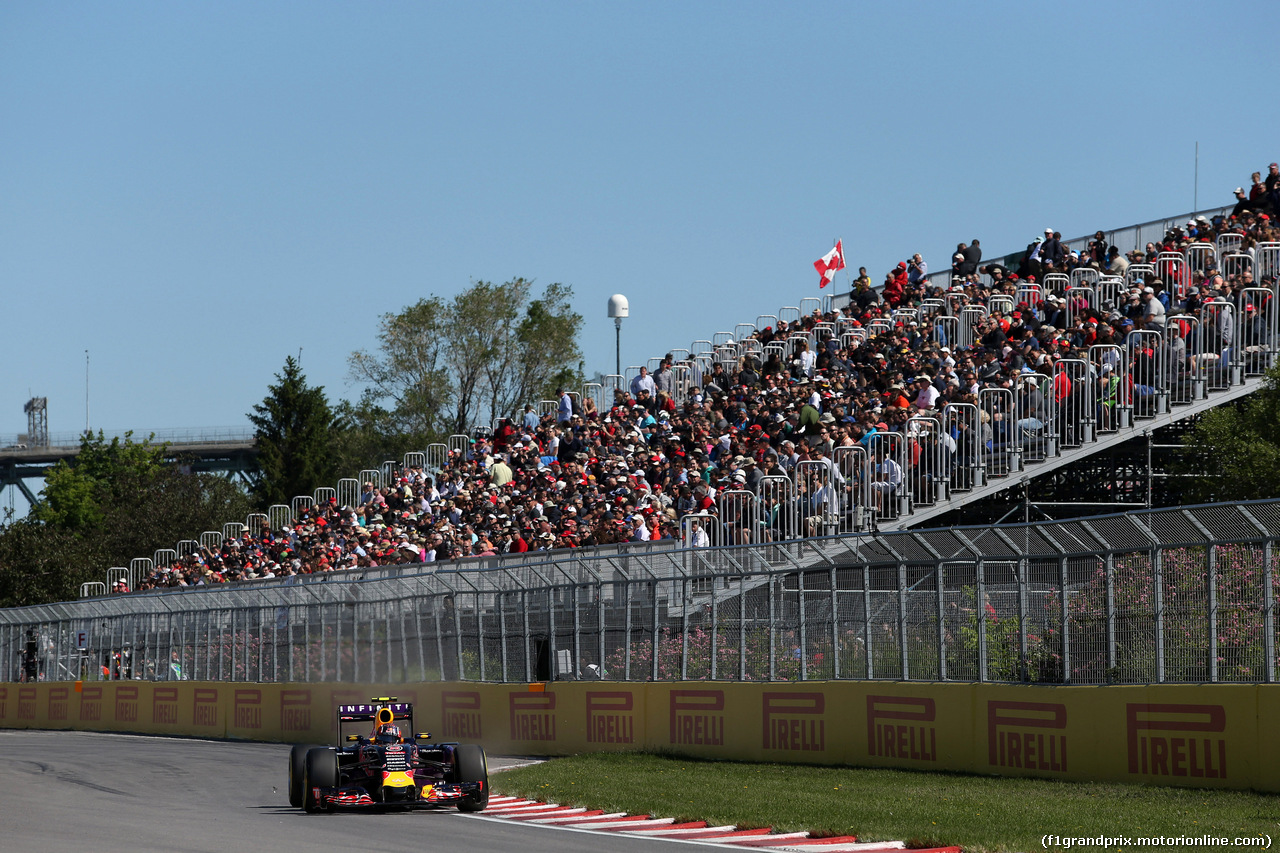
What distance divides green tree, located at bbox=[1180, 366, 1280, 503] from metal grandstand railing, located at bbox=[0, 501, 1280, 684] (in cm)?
753

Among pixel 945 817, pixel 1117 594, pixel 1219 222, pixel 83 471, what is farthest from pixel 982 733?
pixel 83 471

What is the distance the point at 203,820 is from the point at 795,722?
291 inches

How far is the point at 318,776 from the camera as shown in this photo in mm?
16250

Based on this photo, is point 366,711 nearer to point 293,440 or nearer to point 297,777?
point 297,777

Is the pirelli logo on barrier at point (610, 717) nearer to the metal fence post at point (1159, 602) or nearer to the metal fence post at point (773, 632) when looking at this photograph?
the metal fence post at point (773, 632)

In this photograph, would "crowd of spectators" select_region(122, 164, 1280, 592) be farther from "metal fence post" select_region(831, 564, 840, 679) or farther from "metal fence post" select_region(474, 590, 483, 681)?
"metal fence post" select_region(831, 564, 840, 679)

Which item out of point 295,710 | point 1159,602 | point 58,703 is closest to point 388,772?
point 1159,602

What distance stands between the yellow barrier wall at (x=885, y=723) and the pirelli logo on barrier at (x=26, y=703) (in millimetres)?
13393

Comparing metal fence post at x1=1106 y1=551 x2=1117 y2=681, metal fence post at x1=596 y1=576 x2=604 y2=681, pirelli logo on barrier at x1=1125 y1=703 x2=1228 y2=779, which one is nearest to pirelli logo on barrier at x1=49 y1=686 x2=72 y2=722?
metal fence post at x1=596 y1=576 x2=604 y2=681

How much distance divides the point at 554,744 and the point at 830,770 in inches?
241

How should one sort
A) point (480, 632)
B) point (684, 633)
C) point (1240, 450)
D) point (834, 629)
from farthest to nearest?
point (1240, 450)
point (480, 632)
point (684, 633)
point (834, 629)

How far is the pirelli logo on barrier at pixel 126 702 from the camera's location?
37250mm

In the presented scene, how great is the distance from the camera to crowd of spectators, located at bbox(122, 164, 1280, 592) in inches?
1115

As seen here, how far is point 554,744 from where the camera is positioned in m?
24.0
